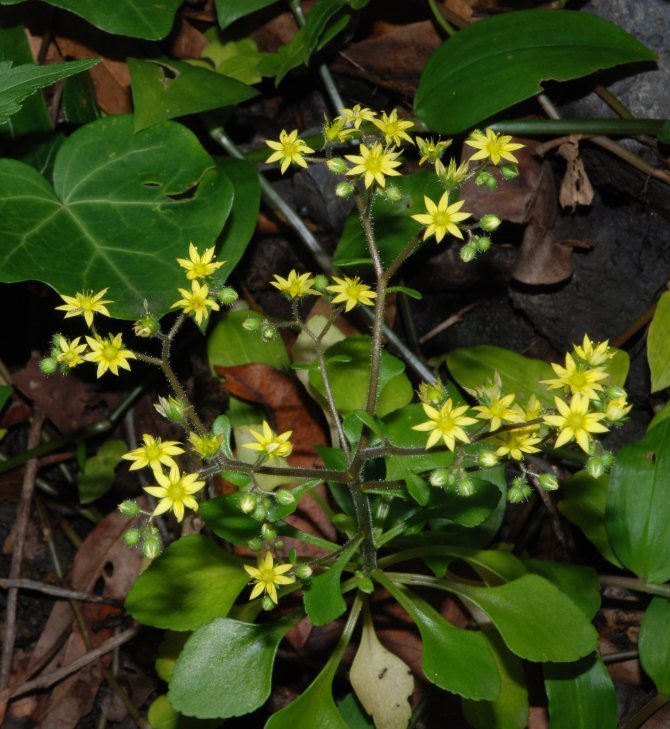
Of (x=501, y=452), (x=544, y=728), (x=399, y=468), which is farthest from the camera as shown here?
(x=544, y=728)

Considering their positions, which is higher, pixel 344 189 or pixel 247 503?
pixel 344 189

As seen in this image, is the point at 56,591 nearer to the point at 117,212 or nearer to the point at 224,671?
the point at 224,671

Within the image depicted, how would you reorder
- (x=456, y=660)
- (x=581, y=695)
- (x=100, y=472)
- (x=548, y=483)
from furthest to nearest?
(x=100, y=472), (x=581, y=695), (x=456, y=660), (x=548, y=483)

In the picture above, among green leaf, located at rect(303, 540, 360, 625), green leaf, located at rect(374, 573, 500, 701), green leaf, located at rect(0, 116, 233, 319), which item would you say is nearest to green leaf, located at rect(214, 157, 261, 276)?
green leaf, located at rect(0, 116, 233, 319)

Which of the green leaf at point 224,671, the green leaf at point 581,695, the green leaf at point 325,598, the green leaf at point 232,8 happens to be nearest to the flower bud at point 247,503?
the green leaf at point 325,598

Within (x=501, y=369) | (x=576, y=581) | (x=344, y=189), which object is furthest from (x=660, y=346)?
(x=344, y=189)

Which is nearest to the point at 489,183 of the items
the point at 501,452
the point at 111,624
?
the point at 501,452

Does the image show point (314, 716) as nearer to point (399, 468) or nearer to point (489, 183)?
point (399, 468)
